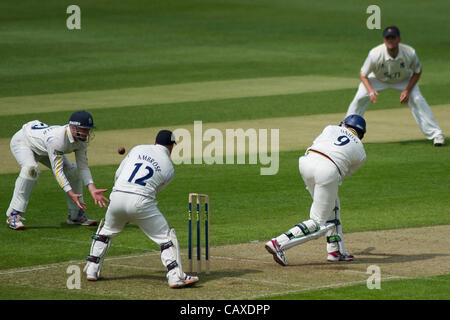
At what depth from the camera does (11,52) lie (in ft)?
116

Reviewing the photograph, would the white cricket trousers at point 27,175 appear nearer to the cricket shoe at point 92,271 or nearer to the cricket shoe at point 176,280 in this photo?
the cricket shoe at point 92,271

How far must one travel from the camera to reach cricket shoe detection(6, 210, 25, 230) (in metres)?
13.4

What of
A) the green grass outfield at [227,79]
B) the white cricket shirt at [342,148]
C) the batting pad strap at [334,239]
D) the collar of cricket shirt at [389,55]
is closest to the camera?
the white cricket shirt at [342,148]

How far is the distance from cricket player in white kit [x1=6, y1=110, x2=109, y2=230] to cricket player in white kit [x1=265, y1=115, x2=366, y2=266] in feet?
9.88

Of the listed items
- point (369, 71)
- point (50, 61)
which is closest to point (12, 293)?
point (369, 71)

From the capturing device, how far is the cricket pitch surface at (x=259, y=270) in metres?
10.0

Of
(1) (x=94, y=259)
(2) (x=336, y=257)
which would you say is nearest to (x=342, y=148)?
(2) (x=336, y=257)

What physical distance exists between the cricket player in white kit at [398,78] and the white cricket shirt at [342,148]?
775 centimetres

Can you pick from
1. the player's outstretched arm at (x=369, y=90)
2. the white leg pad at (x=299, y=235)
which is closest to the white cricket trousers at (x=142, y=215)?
the white leg pad at (x=299, y=235)

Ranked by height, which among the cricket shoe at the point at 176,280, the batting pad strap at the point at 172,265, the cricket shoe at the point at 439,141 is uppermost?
the cricket shoe at the point at 439,141

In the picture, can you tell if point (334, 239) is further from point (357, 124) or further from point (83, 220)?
point (83, 220)

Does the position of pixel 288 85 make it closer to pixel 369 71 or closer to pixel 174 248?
pixel 369 71

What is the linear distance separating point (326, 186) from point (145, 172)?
7.41ft

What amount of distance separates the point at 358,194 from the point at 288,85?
43.9 ft
